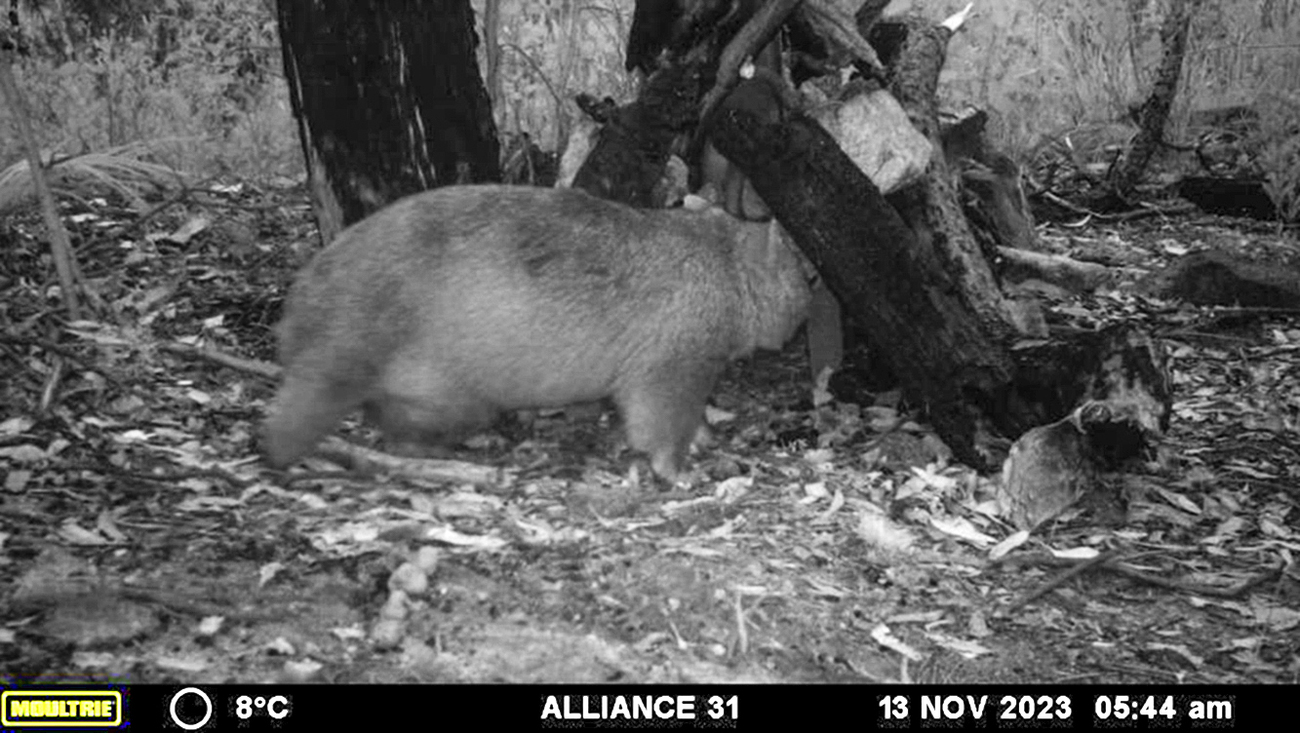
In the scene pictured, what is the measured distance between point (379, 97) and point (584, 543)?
6.66ft

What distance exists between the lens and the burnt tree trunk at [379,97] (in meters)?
5.18

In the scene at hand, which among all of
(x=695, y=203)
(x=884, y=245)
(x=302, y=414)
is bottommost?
(x=302, y=414)

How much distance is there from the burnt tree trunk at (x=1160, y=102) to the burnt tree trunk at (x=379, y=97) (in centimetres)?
439

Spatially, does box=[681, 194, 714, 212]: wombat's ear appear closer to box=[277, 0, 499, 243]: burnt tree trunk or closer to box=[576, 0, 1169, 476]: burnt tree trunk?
box=[576, 0, 1169, 476]: burnt tree trunk

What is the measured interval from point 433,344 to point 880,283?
5.49 ft

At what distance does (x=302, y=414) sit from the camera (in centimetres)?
455

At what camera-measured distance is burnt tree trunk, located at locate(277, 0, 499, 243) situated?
5.18 metres

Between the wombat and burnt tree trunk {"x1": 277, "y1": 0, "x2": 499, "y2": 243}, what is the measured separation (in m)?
0.66

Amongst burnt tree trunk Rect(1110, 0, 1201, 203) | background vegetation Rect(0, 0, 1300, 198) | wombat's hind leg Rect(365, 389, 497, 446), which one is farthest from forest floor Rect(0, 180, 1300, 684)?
background vegetation Rect(0, 0, 1300, 198)

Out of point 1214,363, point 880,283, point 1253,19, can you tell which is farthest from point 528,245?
point 1253,19

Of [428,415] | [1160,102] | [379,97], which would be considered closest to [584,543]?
[428,415]

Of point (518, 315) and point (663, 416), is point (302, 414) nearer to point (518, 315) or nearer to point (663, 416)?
point (518, 315)

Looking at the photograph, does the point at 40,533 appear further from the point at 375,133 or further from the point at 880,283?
the point at 880,283

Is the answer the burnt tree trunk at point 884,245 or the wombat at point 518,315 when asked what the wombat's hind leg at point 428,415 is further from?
the burnt tree trunk at point 884,245
